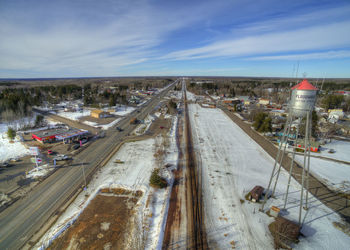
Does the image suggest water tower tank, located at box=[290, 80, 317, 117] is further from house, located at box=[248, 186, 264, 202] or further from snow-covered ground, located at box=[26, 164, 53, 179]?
snow-covered ground, located at box=[26, 164, 53, 179]

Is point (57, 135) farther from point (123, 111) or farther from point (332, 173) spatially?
point (332, 173)

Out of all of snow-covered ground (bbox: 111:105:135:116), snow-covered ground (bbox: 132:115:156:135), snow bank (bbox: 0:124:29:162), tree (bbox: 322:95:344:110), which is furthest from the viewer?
tree (bbox: 322:95:344:110)

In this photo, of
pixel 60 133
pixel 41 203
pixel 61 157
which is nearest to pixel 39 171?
pixel 61 157

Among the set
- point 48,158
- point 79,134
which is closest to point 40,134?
point 79,134

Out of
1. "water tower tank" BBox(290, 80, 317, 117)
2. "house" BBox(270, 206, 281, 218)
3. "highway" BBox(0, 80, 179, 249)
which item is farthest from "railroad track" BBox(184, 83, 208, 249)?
"highway" BBox(0, 80, 179, 249)

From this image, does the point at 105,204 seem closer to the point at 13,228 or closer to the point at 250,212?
the point at 13,228

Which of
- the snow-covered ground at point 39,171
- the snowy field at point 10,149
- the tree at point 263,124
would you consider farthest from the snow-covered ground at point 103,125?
the tree at point 263,124

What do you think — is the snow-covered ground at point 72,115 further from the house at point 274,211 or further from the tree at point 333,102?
the tree at point 333,102
